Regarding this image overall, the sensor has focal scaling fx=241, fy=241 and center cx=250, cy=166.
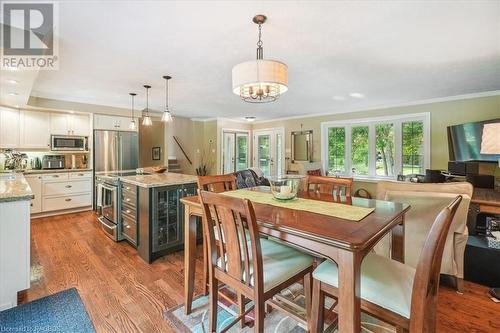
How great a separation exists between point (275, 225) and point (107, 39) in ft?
7.84

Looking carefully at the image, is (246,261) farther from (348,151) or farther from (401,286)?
(348,151)

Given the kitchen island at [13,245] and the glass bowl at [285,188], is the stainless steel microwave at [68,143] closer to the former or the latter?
the kitchen island at [13,245]

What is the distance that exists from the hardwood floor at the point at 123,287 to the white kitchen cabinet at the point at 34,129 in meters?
2.08

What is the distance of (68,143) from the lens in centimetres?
480

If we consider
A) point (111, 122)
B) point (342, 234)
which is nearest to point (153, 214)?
point (342, 234)

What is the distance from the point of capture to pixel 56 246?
3.15m

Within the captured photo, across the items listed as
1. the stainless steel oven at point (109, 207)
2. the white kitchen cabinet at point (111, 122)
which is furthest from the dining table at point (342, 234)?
the white kitchen cabinet at point (111, 122)

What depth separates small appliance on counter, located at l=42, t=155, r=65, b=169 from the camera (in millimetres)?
4605

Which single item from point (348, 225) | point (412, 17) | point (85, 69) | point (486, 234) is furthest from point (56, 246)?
point (486, 234)

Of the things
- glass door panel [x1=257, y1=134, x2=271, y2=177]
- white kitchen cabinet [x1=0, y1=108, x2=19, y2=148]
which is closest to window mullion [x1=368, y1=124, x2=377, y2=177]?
glass door panel [x1=257, y1=134, x2=271, y2=177]

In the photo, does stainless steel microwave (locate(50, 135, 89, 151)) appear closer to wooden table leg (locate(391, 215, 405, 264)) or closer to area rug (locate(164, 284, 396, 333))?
area rug (locate(164, 284, 396, 333))

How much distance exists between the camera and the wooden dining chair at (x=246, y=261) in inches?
46.4

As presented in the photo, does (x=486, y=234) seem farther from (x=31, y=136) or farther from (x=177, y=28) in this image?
(x=31, y=136)

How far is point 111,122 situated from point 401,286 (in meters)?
5.75
